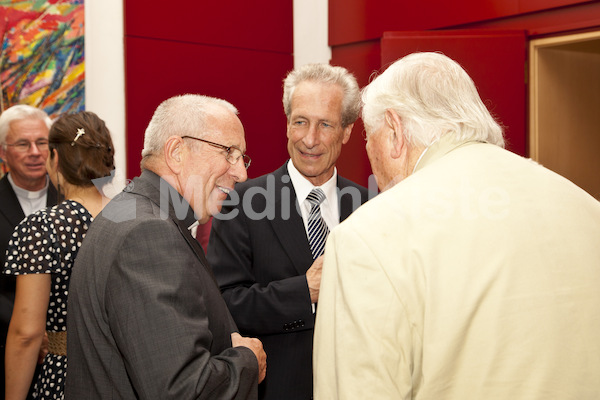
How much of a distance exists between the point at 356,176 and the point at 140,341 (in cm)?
390

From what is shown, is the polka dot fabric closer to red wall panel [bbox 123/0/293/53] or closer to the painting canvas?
the painting canvas

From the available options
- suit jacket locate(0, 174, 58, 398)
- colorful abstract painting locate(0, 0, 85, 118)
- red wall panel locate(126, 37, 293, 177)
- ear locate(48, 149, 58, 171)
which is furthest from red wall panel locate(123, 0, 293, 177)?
ear locate(48, 149, 58, 171)

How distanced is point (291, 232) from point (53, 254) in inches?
32.7

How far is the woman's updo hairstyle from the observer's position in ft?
6.93

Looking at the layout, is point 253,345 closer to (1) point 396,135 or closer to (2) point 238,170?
(2) point 238,170

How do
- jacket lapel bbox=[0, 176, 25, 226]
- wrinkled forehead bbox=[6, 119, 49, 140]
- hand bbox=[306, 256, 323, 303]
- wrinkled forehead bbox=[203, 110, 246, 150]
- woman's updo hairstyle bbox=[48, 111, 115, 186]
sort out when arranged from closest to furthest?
wrinkled forehead bbox=[203, 110, 246, 150] < hand bbox=[306, 256, 323, 303] < woman's updo hairstyle bbox=[48, 111, 115, 186] < jacket lapel bbox=[0, 176, 25, 226] < wrinkled forehead bbox=[6, 119, 49, 140]

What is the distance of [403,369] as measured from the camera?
45.8 inches

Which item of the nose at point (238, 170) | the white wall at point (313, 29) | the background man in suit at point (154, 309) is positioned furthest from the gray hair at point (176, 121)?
the white wall at point (313, 29)

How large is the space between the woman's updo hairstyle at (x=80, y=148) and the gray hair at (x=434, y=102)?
1.20 meters

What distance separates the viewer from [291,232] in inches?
85.3

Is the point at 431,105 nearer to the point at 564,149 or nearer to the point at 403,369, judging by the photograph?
the point at 403,369

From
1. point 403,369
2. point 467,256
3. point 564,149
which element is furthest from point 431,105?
point 564,149

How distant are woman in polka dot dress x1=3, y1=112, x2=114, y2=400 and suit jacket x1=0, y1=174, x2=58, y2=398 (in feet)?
1.59

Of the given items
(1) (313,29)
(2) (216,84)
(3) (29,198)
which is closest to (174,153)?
(3) (29,198)
